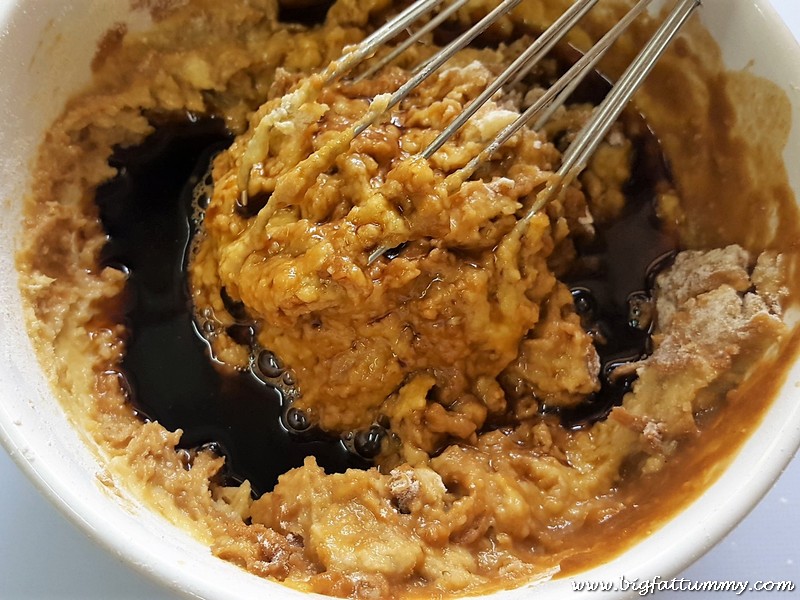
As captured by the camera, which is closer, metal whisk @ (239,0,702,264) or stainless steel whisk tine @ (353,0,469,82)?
metal whisk @ (239,0,702,264)

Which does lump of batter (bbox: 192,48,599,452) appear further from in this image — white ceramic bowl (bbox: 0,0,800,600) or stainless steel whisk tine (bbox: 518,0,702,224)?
white ceramic bowl (bbox: 0,0,800,600)

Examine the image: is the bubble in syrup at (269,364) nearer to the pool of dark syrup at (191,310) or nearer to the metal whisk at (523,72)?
the pool of dark syrup at (191,310)

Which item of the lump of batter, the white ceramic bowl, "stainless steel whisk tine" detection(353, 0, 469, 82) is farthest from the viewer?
"stainless steel whisk tine" detection(353, 0, 469, 82)

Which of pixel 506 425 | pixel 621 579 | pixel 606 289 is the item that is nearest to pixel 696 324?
pixel 606 289

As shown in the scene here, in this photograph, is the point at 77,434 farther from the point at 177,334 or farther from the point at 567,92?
the point at 567,92

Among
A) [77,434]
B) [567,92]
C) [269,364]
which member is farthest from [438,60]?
[77,434]

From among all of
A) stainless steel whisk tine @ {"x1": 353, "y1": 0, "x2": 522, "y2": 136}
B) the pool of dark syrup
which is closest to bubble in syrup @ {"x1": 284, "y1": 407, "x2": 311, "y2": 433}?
the pool of dark syrup
